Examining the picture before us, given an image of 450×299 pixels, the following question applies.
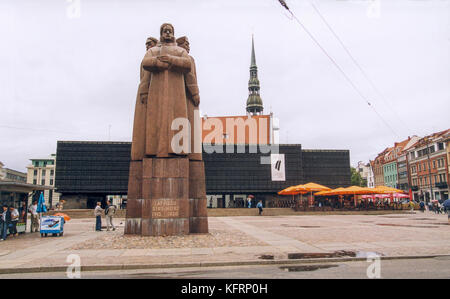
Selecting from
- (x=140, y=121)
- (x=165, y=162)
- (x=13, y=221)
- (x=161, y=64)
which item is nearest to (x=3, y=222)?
(x=13, y=221)

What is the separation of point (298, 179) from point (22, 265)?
225ft

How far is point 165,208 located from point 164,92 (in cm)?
548

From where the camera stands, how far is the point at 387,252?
1140cm

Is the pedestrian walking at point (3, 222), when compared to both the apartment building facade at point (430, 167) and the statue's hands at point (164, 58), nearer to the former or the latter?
the statue's hands at point (164, 58)

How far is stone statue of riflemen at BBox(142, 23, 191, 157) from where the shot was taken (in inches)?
657

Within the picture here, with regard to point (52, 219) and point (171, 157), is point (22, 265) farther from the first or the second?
point (52, 219)

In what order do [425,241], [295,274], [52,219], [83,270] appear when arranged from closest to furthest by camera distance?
1. [295,274]
2. [83,270]
3. [425,241]
4. [52,219]

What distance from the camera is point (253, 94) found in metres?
104

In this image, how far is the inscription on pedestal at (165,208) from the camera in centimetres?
1591

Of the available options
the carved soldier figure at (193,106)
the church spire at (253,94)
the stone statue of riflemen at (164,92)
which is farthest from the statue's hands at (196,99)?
the church spire at (253,94)

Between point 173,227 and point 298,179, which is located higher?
point 298,179

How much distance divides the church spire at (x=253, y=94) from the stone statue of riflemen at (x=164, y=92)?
8540cm

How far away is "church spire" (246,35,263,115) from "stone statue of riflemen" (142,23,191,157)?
85.4 meters
